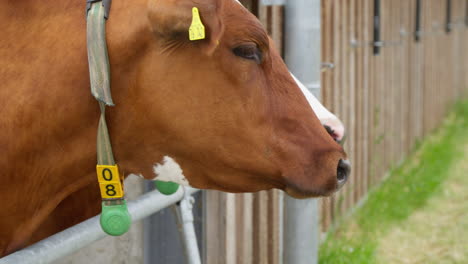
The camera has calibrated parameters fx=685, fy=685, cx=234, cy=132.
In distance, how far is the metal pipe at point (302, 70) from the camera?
2770mm

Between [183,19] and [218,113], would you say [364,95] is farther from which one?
[183,19]

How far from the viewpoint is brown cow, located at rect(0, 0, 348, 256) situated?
70.4 inches

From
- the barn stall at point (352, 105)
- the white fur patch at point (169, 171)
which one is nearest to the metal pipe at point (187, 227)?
the barn stall at point (352, 105)

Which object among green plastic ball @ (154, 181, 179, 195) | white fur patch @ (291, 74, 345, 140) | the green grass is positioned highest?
white fur patch @ (291, 74, 345, 140)

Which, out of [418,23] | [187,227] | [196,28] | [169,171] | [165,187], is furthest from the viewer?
[418,23]

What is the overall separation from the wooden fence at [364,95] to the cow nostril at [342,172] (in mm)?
1165

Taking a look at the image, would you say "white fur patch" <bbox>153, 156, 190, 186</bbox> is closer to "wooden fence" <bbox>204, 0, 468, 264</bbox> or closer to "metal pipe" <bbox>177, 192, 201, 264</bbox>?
"metal pipe" <bbox>177, 192, 201, 264</bbox>

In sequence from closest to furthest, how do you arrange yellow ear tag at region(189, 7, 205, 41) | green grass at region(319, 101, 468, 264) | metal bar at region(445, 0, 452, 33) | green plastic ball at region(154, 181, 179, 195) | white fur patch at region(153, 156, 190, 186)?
yellow ear tag at region(189, 7, 205, 41), white fur patch at region(153, 156, 190, 186), green plastic ball at region(154, 181, 179, 195), green grass at region(319, 101, 468, 264), metal bar at region(445, 0, 452, 33)

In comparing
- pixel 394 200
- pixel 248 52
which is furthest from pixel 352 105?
pixel 248 52

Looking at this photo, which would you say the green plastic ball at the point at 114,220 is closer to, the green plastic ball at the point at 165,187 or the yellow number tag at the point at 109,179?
the yellow number tag at the point at 109,179

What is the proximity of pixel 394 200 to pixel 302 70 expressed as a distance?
134 inches

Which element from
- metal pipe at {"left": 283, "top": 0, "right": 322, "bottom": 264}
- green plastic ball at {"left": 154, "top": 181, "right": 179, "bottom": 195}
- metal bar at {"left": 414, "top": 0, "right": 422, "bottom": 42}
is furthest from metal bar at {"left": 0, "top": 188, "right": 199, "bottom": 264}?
metal bar at {"left": 414, "top": 0, "right": 422, "bottom": 42}

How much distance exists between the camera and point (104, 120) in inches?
70.4

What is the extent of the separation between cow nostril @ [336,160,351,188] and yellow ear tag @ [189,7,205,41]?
0.57m
